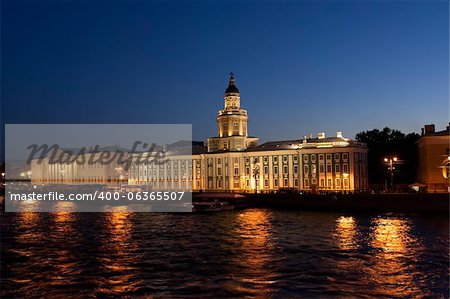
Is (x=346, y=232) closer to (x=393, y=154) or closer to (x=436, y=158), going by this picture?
(x=436, y=158)

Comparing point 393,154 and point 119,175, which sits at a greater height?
point 393,154

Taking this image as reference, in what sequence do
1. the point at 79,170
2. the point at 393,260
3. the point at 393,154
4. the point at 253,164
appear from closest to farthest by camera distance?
the point at 393,260 → the point at 393,154 → the point at 253,164 → the point at 79,170

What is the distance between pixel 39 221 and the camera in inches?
1713

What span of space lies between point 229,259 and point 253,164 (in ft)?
187

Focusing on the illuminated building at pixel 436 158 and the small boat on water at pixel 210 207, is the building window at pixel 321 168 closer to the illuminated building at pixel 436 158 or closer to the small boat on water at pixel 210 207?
the illuminated building at pixel 436 158

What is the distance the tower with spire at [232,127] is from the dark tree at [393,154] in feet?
61.1

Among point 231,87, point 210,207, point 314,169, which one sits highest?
point 231,87

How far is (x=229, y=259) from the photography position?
23.8 meters

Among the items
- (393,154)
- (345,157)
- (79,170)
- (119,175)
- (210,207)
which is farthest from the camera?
(79,170)

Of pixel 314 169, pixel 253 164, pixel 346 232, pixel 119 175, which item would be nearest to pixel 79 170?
pixel 119 175

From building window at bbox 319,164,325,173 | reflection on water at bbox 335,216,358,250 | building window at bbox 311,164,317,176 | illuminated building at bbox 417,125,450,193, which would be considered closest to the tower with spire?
building window at bbox 311,164,317,176

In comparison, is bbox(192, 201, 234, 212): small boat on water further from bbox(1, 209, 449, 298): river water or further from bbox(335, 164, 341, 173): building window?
bbox(335, 164, 341, 173): building window

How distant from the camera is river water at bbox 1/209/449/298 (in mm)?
18422

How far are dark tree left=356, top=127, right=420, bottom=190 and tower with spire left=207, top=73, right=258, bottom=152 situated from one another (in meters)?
18.6
